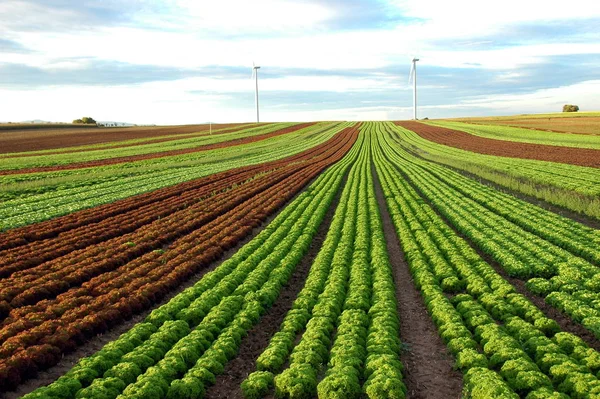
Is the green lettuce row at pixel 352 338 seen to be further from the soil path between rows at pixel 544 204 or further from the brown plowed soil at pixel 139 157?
the brown plowed soil at pixel 139 157

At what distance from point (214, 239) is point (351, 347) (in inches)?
542

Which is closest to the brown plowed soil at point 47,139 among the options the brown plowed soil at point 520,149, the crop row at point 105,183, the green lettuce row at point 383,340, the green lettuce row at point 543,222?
the crop row at point 105,183

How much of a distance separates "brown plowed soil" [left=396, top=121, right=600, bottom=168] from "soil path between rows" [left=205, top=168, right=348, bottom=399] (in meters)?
44.2

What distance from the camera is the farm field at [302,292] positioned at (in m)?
12.0

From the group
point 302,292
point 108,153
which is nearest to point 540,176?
point 302,292

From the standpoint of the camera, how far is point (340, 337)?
13.7 meters

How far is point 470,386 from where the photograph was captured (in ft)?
37.2

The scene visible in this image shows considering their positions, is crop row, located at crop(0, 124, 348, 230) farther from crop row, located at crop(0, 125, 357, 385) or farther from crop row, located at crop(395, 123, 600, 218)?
crop row, located at crop(395, 123, 600, 218)

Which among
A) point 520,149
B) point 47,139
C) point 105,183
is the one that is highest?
point 47,139

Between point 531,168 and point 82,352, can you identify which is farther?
→ point 531,168

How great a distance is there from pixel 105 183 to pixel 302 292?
36.5 m

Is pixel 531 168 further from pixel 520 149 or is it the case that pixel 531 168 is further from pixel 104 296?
pixel 104 296

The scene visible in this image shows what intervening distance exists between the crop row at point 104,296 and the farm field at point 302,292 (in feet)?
0.22

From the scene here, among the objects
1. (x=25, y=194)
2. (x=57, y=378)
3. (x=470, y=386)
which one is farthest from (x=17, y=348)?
(x=25, y=194)
